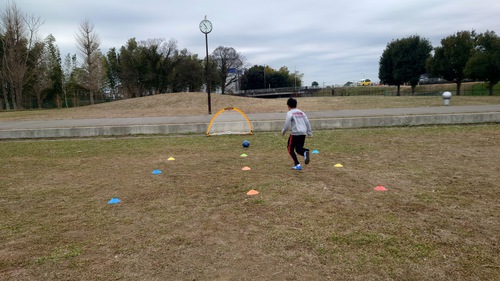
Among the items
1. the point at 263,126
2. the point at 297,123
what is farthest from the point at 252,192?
the point at 263,126

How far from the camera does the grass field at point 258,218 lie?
321 cm

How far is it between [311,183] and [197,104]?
24098 millimetres

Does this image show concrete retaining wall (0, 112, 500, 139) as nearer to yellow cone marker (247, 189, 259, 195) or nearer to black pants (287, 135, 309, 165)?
black pants (287, 135, 309, 165)

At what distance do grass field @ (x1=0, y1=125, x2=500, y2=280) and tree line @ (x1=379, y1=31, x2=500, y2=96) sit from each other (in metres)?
35.3

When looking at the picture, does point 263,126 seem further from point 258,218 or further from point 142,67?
point 142,67

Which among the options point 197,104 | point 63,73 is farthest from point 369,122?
point 63,73

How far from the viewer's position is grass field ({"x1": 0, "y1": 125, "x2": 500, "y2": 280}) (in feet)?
10.5

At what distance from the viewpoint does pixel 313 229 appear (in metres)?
3.97

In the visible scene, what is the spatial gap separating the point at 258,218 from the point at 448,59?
155ft

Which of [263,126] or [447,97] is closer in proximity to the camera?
[263,126]

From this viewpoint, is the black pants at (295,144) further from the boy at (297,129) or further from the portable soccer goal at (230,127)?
the portable soccer goal at (230,127)

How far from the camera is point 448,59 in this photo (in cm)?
4303

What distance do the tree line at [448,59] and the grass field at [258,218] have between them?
3529cm

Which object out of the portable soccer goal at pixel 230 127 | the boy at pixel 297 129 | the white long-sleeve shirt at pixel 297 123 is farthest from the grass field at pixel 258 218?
the portable soccer goal at pixel 230 127
